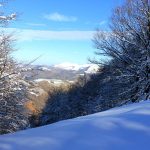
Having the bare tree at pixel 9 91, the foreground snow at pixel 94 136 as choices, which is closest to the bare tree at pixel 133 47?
the bare tree at pixel 9 91

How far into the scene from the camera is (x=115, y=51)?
878 inches

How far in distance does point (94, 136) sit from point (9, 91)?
13.1m

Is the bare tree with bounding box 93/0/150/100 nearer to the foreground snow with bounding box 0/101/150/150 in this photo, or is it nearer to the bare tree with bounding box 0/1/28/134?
the bare tree with bounding box 0/1/28/134

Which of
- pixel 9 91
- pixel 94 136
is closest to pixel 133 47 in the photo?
pixel 9 91

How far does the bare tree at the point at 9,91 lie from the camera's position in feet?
55.9

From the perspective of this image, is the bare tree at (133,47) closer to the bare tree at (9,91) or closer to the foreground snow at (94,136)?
the bare tree at (9,91)

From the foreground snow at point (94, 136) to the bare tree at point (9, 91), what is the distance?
38.4 feet

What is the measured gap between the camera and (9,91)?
56.3 feet

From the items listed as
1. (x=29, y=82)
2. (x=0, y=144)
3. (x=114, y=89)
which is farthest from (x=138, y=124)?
(x=114, y=89)

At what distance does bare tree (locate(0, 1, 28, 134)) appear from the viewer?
17.0 metres

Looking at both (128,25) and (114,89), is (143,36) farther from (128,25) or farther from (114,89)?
(114,89)

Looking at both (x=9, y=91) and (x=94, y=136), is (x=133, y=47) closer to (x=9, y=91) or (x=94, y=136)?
(x=9, y=91)

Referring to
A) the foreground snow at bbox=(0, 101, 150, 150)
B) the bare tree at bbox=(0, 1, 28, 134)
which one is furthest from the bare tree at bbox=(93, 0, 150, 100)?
the foreground snow at bbox=(0, 101, 150, 150)

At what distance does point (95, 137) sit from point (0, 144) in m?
1.18
